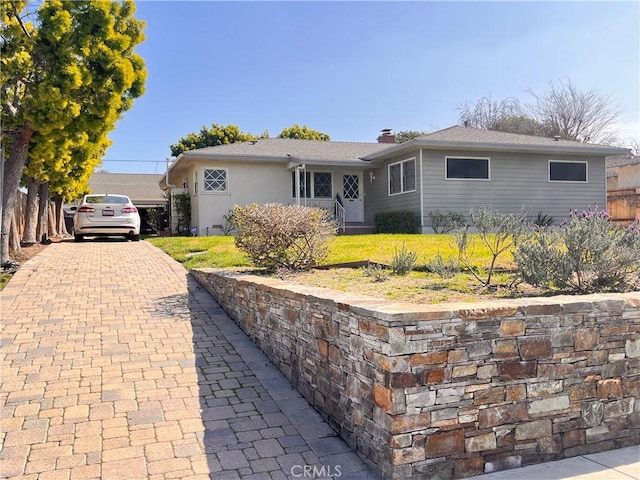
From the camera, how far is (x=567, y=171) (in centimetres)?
1720

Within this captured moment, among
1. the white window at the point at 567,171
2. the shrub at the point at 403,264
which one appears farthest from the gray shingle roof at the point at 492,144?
the shrub at the point at 403,264

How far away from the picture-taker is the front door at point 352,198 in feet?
62.4

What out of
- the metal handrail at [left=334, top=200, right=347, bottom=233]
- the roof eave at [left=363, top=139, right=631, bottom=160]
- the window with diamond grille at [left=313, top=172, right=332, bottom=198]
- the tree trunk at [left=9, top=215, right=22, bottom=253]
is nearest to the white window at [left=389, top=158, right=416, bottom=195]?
the roof eave at [left=363, top=139, right=631, bottom=160]

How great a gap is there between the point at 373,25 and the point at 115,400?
346 inches

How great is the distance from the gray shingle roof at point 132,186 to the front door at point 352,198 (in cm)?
2031

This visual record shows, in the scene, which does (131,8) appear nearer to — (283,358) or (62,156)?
(62,156)

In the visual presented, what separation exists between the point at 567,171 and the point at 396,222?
654 centimetres

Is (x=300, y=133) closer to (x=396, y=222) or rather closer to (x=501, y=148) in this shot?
(x=396, y=222)

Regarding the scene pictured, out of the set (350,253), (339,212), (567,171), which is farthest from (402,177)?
(350,253)

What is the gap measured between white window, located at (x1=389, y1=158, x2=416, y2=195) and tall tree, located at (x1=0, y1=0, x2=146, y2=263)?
29.3 feet

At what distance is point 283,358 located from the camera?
4.67m

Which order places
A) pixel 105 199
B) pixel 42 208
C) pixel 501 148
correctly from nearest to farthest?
1. pixel 105 199
2. pixel 501 148
3. pixel 42 208

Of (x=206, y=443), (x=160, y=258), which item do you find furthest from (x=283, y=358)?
(x=160, y=258)

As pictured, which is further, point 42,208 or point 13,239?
point 42,208
